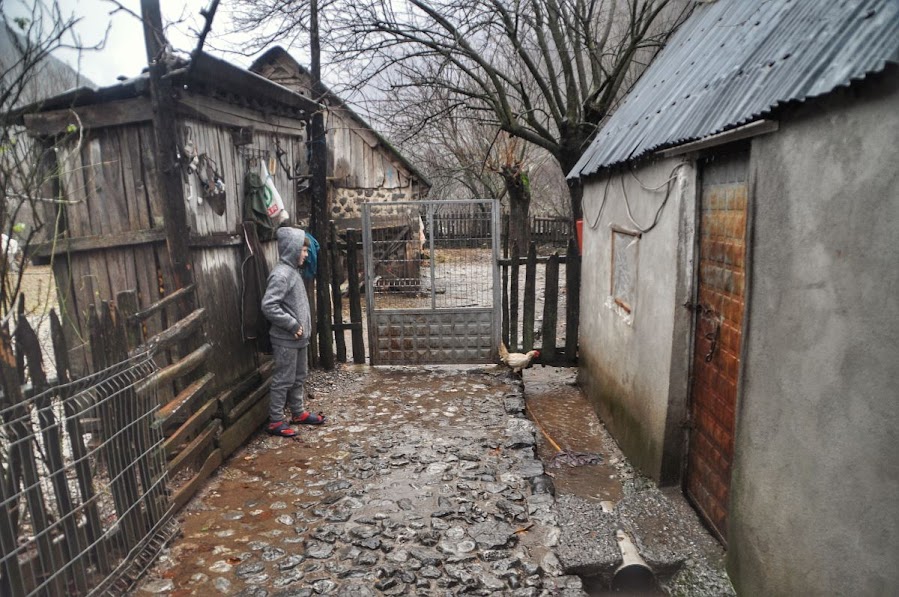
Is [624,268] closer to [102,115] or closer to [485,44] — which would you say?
[102,115]

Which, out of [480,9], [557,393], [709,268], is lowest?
[557,393]

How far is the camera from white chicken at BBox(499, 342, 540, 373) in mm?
7250

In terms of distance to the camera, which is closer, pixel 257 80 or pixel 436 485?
pixel 436 485

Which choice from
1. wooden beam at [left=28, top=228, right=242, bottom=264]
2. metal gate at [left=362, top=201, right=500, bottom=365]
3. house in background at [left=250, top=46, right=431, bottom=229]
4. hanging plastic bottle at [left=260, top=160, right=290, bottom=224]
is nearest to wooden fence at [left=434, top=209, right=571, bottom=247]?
metal gate at [left=362, top=201, right=500, bottom=365]

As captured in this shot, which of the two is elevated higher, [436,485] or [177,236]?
[177,236]

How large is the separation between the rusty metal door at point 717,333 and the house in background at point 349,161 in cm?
1019

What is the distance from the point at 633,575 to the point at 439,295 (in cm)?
471

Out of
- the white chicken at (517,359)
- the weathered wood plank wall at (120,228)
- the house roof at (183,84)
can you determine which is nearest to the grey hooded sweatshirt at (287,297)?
the weathered wood plank wall at (120,228)

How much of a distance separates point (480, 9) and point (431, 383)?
7.09 m

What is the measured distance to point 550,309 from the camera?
753 cm

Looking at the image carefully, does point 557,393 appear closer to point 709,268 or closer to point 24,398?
point 709,268

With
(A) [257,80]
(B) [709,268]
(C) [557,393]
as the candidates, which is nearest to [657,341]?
(B) [709,268]

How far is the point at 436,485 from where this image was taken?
441cm

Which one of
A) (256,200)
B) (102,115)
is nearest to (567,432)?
(256,200)
